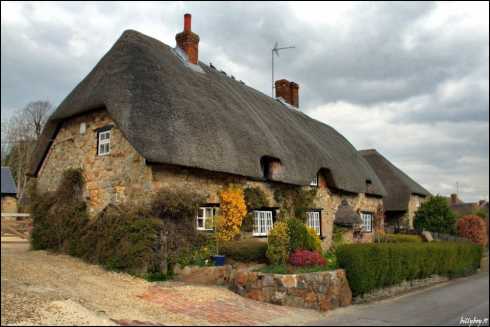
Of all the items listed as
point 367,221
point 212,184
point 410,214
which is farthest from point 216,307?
point 410,214

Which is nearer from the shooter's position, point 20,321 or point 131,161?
point 20,321

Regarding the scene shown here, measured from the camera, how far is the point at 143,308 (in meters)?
7.61

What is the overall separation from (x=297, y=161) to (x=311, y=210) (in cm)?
259

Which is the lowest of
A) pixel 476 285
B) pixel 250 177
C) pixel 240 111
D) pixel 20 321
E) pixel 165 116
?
pixel 476 285

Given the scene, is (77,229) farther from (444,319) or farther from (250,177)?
(444,319)

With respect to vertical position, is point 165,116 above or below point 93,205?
above

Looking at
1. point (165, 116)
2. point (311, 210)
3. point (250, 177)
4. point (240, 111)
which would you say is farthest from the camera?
point (311, 210)

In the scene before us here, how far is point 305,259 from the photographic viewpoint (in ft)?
34.7

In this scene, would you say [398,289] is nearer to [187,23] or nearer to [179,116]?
[179,116]

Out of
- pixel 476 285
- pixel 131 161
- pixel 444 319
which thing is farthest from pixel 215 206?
pixel 476 285

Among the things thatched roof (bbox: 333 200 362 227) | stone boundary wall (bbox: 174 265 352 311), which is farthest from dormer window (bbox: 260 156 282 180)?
thatched roof (bbox: 333 200 362 227)

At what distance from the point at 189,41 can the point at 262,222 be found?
7.69m

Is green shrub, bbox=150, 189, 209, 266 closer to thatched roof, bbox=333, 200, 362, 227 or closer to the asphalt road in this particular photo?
the asphalt road

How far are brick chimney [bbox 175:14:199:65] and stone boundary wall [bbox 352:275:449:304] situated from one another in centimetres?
1057
